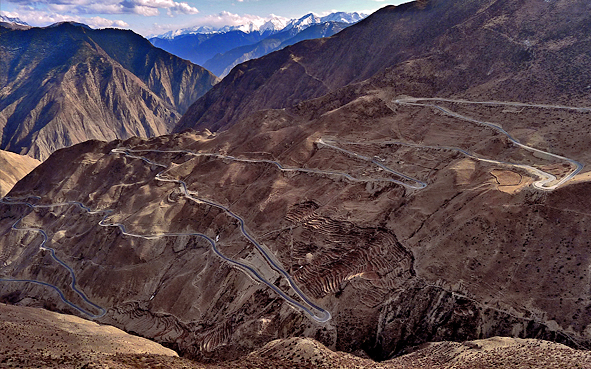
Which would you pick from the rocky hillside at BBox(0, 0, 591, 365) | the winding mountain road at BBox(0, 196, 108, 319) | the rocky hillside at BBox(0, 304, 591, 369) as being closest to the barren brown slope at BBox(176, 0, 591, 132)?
the rocky hillside at BBox(0, 0, 591, 365)

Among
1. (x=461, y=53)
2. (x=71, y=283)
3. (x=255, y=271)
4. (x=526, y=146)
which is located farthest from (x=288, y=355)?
(x=461, y=53)

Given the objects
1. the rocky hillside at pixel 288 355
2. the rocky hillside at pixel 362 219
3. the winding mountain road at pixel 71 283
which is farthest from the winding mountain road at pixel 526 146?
the winding mountain road at pixel 71 283

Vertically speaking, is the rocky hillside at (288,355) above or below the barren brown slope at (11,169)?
above

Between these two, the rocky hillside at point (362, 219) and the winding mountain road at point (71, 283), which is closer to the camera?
the rocky hillside at point (362, 219)

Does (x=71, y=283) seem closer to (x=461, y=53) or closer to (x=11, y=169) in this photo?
(x=461, y=53)

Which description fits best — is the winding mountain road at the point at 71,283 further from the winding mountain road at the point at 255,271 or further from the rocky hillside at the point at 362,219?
the winding mountain road at the point at 255,271

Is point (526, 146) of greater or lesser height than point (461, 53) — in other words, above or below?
below
